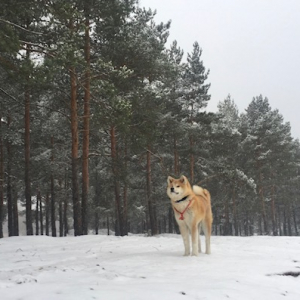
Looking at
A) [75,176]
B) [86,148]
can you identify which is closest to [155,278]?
[75,176]

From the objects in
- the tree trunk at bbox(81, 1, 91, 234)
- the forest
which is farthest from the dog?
the tree trunk at bbox(81, 1, 91, 234)

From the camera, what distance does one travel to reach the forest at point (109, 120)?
11000 mm

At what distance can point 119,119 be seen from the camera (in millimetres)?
11688

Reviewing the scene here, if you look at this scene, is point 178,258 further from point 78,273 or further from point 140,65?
point 140,65

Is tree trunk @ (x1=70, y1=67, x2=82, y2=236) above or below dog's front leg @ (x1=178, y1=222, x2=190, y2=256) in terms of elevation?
above

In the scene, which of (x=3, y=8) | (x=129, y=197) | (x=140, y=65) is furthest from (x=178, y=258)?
(x=129, y=197)

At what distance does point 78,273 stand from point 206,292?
215 centimetres

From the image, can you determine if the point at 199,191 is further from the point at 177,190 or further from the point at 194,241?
the point at 194,241

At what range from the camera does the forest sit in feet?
36.1

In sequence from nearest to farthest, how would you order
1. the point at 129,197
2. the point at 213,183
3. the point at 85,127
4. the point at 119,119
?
the point at 119,119
the point at 85,127
the point at 129,197
the point at 213,183

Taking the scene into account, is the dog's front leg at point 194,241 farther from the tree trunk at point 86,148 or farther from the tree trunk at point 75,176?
the tree trunk at point 86,148

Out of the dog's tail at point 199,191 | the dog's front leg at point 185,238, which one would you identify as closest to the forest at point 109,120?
the dog's tail at point 199,191

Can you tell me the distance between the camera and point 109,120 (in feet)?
41.2

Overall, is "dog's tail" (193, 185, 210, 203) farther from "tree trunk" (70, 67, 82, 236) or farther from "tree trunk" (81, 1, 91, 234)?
"tree trunk" (81, 1, 91, 234)
